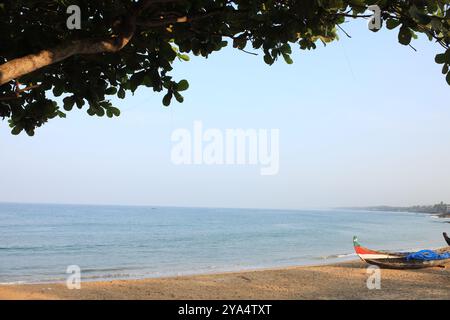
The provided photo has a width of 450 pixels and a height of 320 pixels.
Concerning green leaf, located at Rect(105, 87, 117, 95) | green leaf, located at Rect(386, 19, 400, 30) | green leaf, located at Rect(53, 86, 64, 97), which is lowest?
green leaf, located at Rect(53, 86, 64, 97)

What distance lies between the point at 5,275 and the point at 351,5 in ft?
78.3

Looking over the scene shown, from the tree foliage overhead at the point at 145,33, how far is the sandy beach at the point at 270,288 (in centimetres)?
1071

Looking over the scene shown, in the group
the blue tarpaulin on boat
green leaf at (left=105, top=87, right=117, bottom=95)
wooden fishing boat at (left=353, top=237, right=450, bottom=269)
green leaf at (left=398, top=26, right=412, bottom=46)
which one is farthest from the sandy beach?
green leaf at (left=398, top=26, right=412, bottom=46)

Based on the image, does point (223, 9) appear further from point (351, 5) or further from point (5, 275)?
point (5, 275)

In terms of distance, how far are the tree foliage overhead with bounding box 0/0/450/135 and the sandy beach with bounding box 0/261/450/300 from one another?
10.7m

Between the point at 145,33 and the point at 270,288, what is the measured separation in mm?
12908

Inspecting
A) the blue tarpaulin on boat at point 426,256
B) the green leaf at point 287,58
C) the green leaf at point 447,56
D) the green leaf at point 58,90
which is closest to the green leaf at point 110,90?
the green leaf at point 58,90

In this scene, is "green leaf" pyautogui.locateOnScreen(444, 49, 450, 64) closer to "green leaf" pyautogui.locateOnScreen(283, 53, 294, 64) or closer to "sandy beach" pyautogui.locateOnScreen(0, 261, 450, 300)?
"green leaf" pyautogui.locateOnScreen(283, 53, 294, 64)

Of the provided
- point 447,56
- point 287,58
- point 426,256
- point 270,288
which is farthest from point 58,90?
point 426,256

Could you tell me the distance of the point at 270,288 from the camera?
50.8 ft

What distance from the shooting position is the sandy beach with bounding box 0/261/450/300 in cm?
1385

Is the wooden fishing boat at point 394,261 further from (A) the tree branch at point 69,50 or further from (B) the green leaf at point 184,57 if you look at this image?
(A) the tree branch at point 69,50

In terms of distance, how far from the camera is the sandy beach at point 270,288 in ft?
45.4

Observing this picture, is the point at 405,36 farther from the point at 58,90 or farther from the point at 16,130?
the point at 16,130
